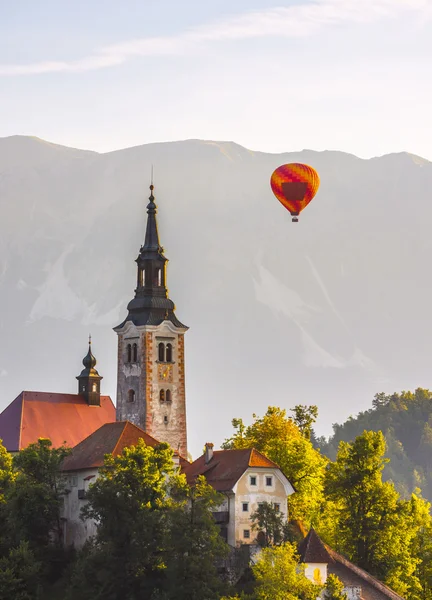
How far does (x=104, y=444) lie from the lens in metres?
101

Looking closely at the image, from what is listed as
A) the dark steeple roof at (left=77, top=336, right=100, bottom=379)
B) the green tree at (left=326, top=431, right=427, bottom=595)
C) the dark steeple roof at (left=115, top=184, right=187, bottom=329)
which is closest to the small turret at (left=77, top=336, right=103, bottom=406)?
the dark steeple roof at (left=77, top=336, right=100, bottom=379)

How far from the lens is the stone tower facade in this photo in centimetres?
11731

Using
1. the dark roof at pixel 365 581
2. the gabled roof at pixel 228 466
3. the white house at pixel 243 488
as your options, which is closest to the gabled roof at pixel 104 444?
the gabled roof at pixel 228 466

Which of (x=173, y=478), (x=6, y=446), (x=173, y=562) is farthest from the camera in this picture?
(x=6, y=446)

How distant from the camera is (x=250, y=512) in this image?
94.2 m

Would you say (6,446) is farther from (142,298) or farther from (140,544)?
(140,544)

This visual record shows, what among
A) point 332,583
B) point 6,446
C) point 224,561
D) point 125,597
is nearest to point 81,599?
point 125,597

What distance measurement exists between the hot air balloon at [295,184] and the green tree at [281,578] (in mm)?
31503

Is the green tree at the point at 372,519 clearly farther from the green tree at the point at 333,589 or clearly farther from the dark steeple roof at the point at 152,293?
the dark steeple roof at the point at 152,293

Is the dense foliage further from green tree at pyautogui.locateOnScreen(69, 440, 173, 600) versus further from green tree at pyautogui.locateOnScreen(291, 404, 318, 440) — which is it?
green tree at pyautogui.locateOnScreen(291, 404, 318, 440)

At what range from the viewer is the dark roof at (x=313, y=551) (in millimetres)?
88938

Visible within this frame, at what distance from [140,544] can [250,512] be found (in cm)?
872

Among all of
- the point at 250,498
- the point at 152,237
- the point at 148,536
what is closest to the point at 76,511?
the point at 148,536

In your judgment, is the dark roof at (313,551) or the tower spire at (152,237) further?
the tower spire at (152,237)
